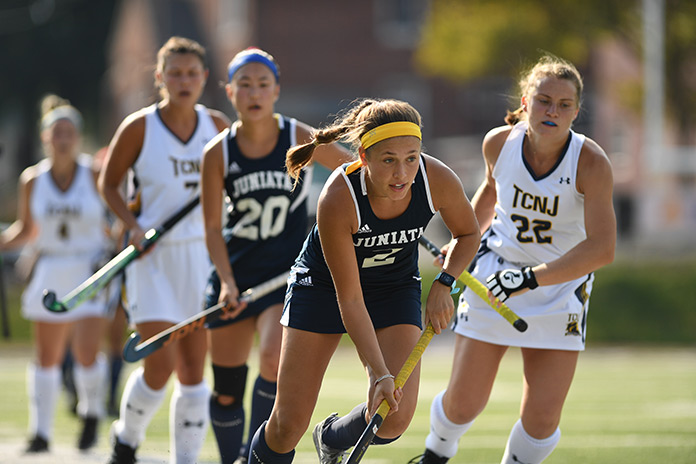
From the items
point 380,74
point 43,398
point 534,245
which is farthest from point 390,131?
point 380,74

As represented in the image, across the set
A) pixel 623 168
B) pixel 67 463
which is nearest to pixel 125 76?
pixel 623 168

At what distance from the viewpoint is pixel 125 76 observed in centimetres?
4044

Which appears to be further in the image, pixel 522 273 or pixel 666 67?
pixel 666 67

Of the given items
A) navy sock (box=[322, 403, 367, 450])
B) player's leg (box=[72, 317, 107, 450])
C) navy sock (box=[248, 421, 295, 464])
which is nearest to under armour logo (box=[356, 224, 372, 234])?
navy sock (box=[322, 403, 367, 450])

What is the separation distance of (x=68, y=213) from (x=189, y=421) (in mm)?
2908

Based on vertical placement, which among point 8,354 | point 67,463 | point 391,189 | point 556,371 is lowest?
point 8,354

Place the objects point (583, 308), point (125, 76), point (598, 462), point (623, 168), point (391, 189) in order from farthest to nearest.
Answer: point (125, 76), point (623, 168), point (598, 462), point (583, 308), point (391, 189)

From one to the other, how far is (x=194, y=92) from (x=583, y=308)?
232cm

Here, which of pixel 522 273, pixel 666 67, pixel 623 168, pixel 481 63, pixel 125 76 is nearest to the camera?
pixel 522 273

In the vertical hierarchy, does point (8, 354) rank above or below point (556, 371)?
below

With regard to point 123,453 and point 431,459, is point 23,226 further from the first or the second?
point 431,459

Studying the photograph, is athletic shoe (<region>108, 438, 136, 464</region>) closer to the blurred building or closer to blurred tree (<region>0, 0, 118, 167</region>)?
the blurred building

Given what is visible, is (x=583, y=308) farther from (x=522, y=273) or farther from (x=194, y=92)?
(x=194, y=92)

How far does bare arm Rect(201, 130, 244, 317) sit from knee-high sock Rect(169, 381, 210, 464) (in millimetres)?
642
